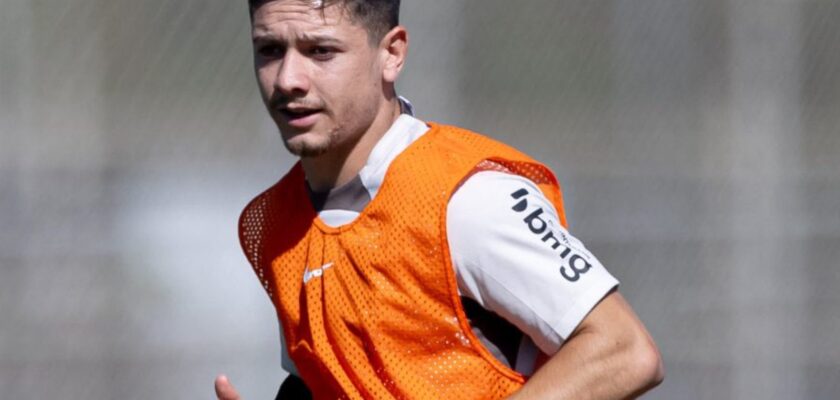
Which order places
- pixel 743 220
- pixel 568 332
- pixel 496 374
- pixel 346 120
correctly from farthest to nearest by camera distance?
pixel 743 220 → pixel 346 120 → pixel 496 374 → pixel 568 332

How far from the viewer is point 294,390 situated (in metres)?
2.81

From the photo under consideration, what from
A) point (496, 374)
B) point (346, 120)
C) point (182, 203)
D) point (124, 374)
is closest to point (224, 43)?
point (182, 203)

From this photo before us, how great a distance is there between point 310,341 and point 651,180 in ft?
6.43

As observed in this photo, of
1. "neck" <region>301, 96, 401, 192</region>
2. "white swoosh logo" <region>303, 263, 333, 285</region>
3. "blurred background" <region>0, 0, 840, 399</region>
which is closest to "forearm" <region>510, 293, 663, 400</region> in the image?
"white swoosh logo" <region>303, 263, 333, 285</region>

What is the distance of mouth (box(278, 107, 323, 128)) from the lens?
8.20ft

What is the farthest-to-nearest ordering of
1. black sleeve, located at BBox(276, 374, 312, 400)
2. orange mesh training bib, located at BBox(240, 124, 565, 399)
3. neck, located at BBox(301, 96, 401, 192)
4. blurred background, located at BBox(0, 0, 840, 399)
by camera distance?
blurred background, located at BBox(0, 0, 840, 399)
black sleeve, located at BBox(276, 374, 312, 400)
neck, located at BBox(301, 96, 401, 192)
orange mesh training bib, located at BBox(240, 124, 565, 399)

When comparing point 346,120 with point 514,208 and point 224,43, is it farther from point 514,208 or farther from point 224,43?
point 224,43

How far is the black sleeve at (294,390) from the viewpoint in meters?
2.78

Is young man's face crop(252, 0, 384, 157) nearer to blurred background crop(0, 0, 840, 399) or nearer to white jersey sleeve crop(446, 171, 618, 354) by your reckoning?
white jersey sleeve crop(446, 171, 618, 354)

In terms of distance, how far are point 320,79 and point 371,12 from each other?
0.55 feet

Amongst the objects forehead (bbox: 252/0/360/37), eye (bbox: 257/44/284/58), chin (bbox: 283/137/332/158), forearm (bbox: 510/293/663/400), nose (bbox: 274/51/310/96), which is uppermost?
forehead (bbox: 252/0/360/37)

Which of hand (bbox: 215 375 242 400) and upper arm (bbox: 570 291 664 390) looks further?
hand (bbox: 215 375 242 400)

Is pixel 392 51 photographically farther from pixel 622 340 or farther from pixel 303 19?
pixel 622 340

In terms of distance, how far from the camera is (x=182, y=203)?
4309 millimetres
